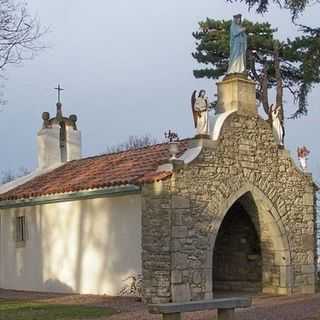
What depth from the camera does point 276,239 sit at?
1884 centimetres

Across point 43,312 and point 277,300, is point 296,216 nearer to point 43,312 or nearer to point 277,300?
point 277,300

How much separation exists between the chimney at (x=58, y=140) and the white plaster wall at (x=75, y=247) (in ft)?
9.24

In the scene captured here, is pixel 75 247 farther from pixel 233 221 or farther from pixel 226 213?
pixel 233 221

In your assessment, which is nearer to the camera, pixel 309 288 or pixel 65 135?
pixel 309 288

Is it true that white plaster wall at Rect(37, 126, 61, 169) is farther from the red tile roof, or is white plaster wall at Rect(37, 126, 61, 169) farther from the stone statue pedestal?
the stone statue pedestal

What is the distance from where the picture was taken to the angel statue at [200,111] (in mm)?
16828

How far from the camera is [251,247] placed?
66.9ft

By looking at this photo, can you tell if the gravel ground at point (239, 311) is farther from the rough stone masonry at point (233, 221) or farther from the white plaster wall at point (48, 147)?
the white plaster wall at point (48, 147)

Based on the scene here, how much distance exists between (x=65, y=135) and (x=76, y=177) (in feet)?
15.0

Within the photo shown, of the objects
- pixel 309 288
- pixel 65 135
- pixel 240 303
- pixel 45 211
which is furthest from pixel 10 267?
pixel 240 303

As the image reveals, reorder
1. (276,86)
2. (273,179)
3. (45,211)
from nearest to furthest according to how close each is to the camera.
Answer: (273,179)
(45,211)
(276,86)

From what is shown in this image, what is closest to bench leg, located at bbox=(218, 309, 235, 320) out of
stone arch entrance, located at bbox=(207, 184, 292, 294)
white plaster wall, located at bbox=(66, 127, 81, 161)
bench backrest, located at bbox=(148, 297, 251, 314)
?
bench backrest, located at bbox=(148, 297, 251, 314)

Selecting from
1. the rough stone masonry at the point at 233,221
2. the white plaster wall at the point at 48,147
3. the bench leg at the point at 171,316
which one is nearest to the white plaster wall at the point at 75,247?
the rough stone masonry at the point at 233,221

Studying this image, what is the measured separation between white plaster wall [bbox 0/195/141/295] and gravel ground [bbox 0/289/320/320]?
0.65m
